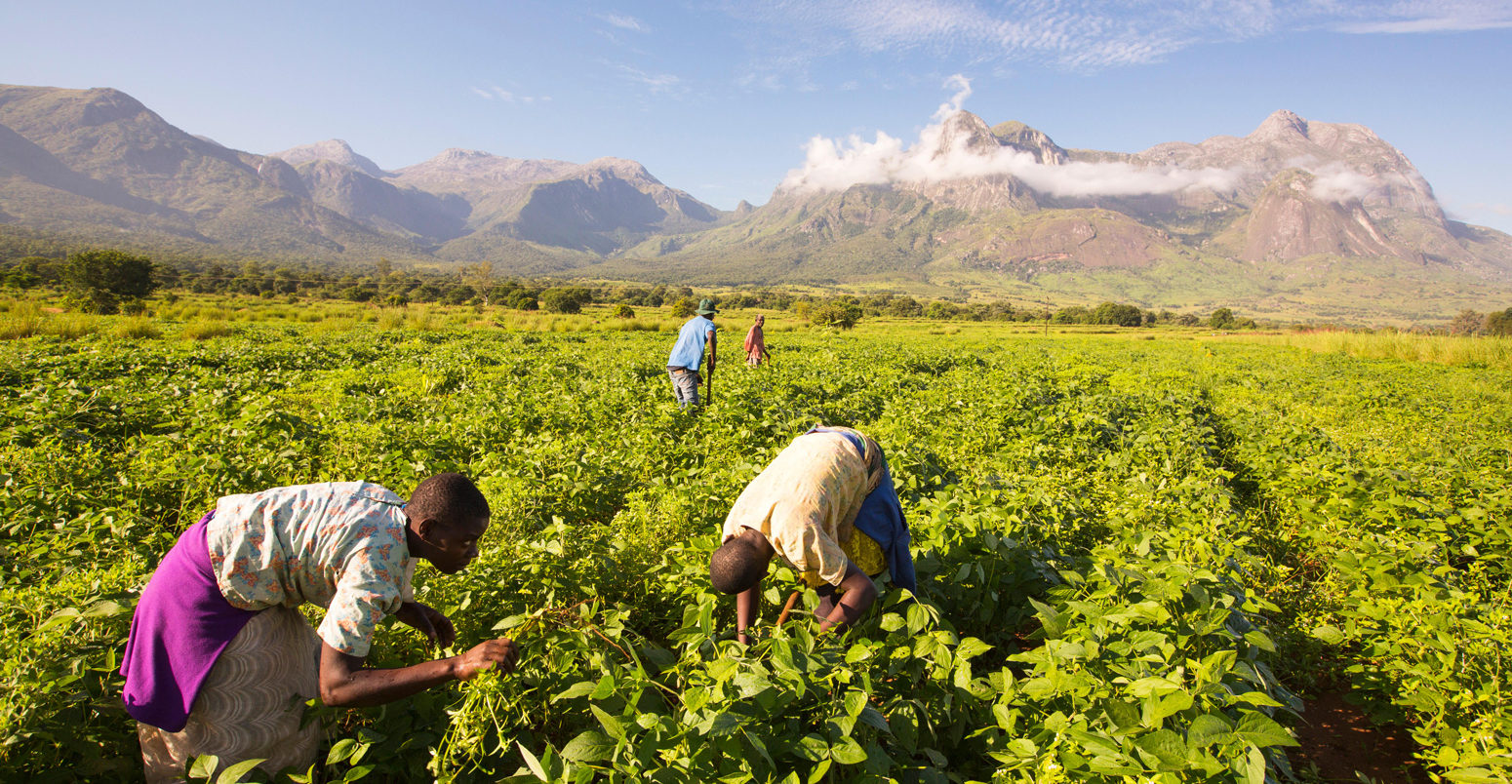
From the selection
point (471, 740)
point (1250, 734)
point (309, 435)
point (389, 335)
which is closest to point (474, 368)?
point (309, 435)

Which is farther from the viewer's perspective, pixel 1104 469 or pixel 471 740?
pixel 1104 469

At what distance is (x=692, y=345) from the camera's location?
31.7 ft

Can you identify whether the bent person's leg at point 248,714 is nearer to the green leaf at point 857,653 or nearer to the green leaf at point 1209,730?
the green leaf at point 857,653

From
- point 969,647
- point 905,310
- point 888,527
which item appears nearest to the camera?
point 969,647

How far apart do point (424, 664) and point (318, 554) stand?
0.62 metres

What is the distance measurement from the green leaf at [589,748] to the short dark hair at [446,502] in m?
0.95

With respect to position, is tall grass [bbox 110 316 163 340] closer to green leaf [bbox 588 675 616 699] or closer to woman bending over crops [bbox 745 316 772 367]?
woman bending over crops [bbox 745 316 772 367]

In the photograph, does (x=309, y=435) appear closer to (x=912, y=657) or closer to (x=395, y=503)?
(x=395, y=503)

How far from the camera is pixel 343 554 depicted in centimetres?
237

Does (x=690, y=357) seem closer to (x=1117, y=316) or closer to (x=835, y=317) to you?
(x=835, y=317)

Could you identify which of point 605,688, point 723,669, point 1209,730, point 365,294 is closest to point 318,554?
point 605,688

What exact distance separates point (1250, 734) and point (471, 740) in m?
2.79

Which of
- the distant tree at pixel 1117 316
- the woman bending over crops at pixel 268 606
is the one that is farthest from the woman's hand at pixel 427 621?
the distant tree at pixel 1117 316

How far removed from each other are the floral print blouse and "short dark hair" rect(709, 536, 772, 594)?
4.55 ft
